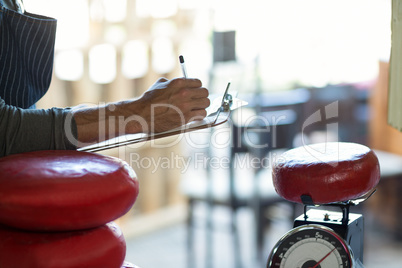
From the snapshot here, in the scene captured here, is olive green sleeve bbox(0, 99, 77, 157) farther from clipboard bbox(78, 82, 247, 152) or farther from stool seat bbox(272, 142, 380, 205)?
stool seat bbox(272, 142, 380, 205)

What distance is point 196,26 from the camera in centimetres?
424

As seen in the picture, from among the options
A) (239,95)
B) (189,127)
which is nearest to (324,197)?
(189,127)

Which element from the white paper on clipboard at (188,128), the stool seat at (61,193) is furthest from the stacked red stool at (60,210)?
the white paper on clipboard at (188,128)

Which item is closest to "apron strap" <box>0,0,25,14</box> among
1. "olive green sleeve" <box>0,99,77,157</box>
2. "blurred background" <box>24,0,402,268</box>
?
"olive green sleeve" <box>0,99,77,157</box>

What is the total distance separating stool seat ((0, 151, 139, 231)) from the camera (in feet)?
2.66

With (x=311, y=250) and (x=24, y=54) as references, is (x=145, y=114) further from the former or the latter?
(x=311, y=250)

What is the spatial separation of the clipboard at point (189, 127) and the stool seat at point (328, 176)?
16 centimetres

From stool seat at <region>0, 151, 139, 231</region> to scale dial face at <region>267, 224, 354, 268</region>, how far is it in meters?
0.33

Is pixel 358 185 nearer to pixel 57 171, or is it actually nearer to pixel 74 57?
pixel 57 171

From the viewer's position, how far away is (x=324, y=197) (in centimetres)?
102

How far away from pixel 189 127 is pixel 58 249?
0.31 meters

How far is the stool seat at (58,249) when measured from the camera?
82 centimetres

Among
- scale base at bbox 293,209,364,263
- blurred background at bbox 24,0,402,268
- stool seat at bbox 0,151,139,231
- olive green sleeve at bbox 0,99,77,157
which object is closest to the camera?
stool seat at bbox 0,151,139,231

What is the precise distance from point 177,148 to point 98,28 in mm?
1100
